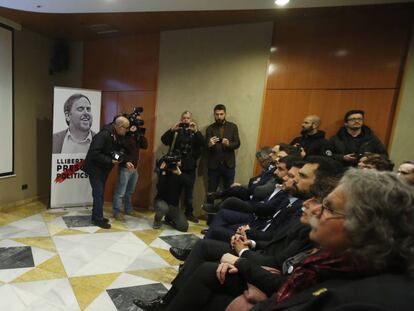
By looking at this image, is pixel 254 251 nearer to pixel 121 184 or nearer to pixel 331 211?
pixel 331 211

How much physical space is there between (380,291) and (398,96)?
2.83 meters

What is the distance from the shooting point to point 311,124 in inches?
118

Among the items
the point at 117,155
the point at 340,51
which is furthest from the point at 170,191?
the point at 340,51

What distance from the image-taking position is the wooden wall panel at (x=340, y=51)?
110 inches

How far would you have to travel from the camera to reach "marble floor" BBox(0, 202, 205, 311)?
1912 mm

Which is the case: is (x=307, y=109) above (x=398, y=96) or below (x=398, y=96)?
below

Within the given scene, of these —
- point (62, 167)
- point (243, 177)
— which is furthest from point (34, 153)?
point (243, 177)

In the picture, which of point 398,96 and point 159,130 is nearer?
point 398,96

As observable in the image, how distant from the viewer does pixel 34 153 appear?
163 inches

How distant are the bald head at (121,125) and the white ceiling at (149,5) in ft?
4.02

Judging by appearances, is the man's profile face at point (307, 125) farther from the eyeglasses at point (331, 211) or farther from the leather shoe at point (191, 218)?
the eyeglasses at point (331, 211)

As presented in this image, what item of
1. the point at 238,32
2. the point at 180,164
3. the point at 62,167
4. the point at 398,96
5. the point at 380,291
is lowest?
the point at 62,167

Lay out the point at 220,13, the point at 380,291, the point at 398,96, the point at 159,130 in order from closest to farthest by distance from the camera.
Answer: the point at 380,291 → the point at 398,96 → the point at 220,13 → the point at 159,130

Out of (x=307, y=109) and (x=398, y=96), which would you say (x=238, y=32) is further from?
(x=398, y=96)
